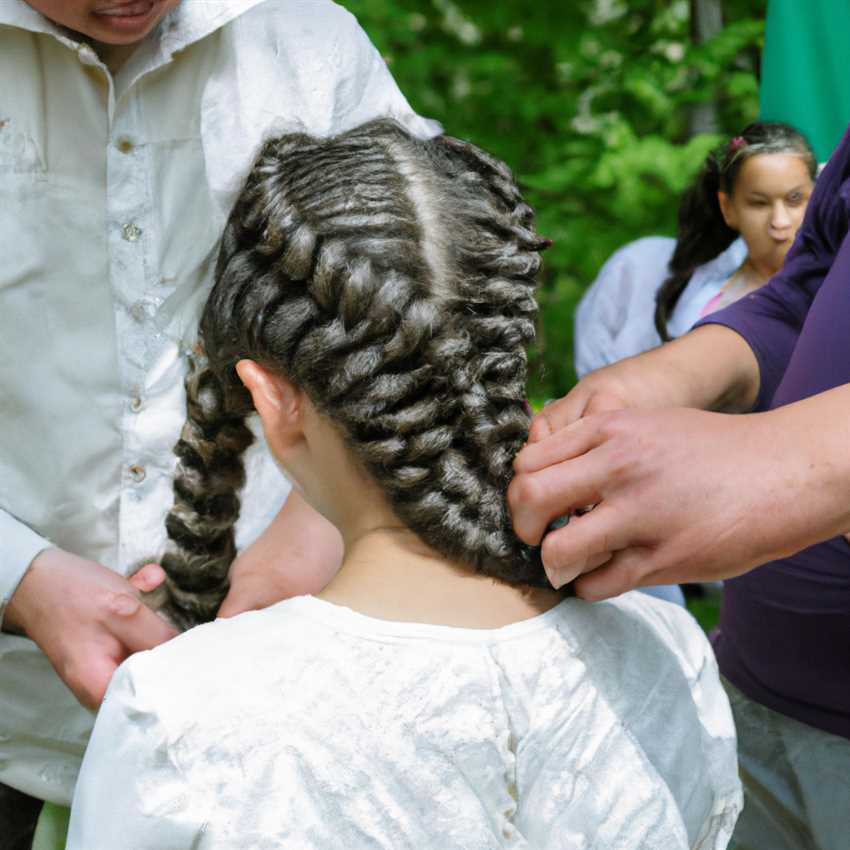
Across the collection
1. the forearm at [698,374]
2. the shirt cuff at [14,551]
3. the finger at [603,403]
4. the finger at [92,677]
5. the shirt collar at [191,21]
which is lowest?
the finger at [92,677]

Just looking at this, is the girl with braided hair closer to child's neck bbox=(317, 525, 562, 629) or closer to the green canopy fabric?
child's neck bbox=(317, 525, 562, 629)

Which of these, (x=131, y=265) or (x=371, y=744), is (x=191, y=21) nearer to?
(x=131, y=265)

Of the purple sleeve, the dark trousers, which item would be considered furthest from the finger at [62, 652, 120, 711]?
the purple sleeve

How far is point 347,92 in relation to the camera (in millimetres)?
2123

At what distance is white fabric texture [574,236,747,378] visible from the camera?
4.54m

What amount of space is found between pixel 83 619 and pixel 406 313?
681mm

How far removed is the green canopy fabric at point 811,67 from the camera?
363cm

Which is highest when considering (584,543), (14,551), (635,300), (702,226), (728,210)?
(584,543)

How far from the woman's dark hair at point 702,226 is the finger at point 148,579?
291 cm

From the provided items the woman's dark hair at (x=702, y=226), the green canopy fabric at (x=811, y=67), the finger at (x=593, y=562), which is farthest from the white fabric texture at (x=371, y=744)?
the woman's dark hair at (x=702, y=226)

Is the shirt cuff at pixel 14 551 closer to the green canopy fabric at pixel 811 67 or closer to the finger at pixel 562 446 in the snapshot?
the finger at pixel 562 446

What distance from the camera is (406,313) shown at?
4.71 ft

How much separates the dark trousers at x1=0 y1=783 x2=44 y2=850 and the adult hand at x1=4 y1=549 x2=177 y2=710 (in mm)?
484

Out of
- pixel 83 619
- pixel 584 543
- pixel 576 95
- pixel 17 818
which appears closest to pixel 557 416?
pixel 584 543
